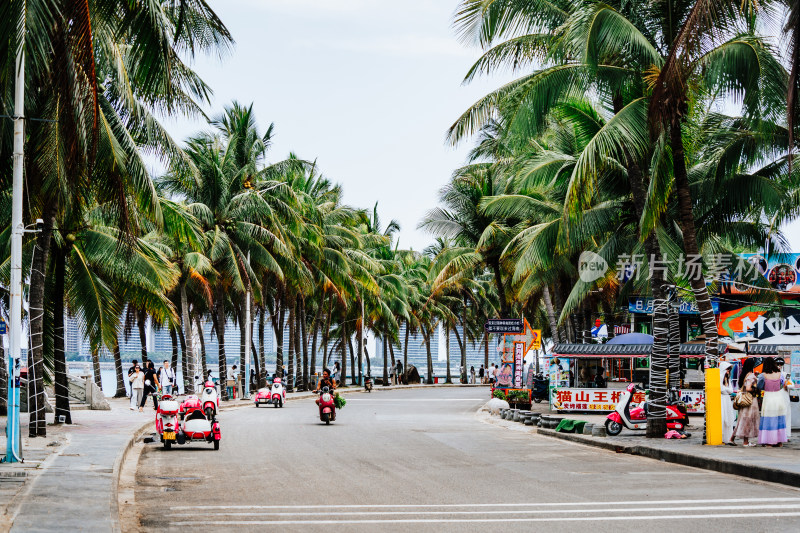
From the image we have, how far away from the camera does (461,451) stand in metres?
17.1

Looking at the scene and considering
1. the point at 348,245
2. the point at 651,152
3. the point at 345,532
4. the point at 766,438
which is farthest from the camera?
the point at 348,245

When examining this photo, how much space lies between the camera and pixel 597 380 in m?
31.1

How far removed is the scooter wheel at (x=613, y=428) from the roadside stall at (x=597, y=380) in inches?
217

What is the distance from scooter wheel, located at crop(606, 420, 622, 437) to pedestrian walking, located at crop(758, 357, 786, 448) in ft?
11.5

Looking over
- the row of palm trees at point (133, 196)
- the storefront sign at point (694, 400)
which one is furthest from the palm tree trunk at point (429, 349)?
the storefront sign at point (694, 400)

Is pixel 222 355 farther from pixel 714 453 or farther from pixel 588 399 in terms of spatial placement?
pixel 714 453

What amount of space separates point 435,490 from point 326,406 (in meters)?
12.8

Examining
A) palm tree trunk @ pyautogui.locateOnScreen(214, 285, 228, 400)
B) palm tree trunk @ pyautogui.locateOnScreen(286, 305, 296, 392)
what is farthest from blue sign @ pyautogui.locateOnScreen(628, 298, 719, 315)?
palm tree trunk @ pyautogui.locateOnScreen(214, 285, 228, 400)

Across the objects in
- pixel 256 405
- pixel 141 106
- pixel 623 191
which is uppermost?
pixel 141 106

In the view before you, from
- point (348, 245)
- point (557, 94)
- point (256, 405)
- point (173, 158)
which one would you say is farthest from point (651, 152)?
point (348, 245)

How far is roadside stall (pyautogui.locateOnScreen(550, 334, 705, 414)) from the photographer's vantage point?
2791 cm

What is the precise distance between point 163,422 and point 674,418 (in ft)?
34.5

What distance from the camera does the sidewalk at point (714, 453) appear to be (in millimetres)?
12672

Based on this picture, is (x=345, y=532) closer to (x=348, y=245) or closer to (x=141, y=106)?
(x=141, y=106)
